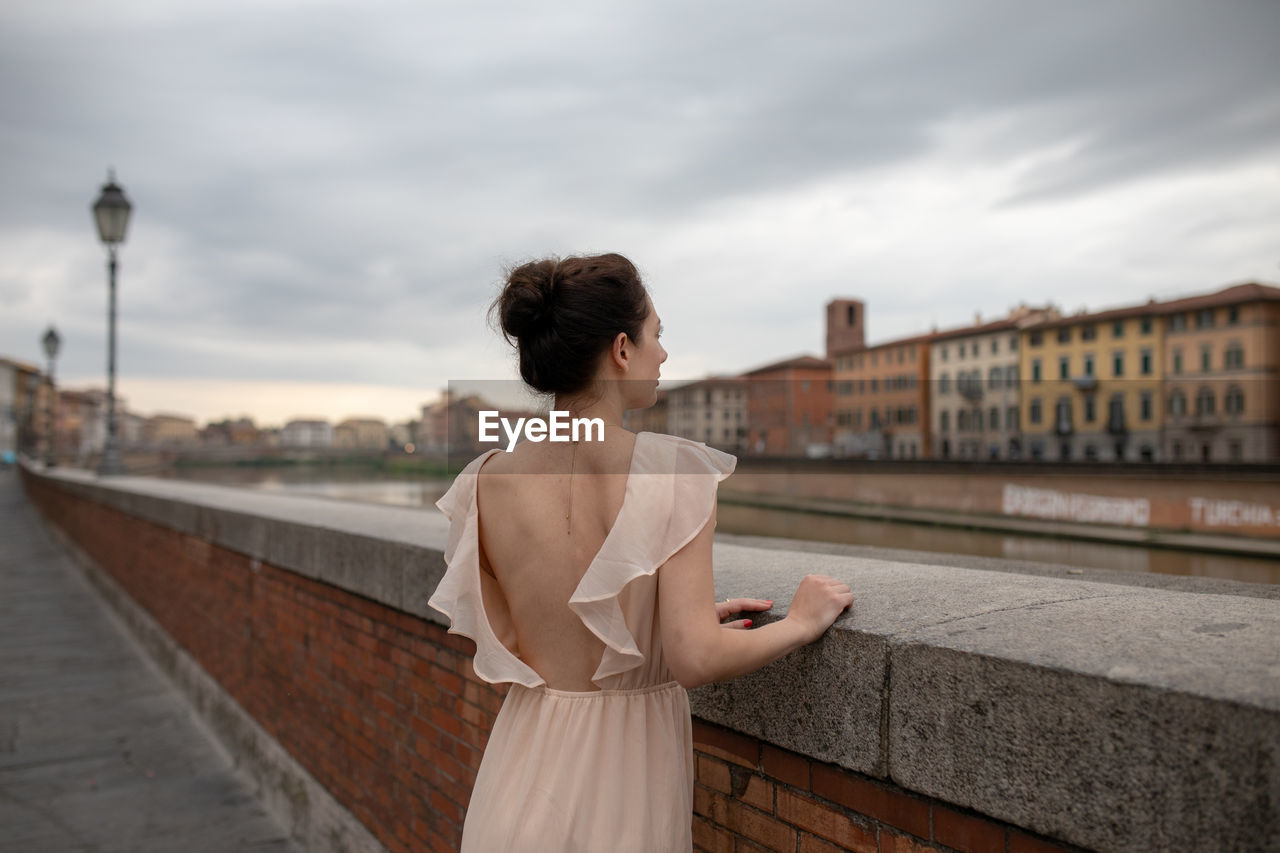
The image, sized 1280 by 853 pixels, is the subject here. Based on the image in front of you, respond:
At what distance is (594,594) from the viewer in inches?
57.2

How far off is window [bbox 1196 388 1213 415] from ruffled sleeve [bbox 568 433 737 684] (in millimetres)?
28526

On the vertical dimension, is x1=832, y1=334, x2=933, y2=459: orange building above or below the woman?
above

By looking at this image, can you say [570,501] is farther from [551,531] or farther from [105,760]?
[105,760]

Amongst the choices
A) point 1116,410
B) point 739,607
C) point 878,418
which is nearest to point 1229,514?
point 878,418

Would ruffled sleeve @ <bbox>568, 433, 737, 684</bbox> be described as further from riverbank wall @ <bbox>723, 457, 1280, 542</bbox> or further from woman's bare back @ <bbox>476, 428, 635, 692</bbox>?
riverbank wall @ <bbox>723, 457, 1280, 542</bbox>

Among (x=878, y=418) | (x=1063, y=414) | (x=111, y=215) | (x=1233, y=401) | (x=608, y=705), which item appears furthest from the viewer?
(x=1063, y=414)

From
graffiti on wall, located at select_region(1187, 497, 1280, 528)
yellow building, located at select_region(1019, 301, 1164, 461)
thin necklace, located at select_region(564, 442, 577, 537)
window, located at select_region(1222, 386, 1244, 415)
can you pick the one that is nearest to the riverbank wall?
graffiti on wall, located at select_region(1187, 497, 1280, 528)

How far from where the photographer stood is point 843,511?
77.4 ft

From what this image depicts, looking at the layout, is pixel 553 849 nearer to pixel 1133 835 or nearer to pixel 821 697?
pixel 821 697

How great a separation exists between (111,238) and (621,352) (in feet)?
44.5

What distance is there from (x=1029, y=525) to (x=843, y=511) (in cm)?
473

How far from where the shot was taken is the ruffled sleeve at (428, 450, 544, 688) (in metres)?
1.65

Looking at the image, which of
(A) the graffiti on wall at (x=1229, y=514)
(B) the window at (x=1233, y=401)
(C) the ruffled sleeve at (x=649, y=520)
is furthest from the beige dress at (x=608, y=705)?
(B) the window at (x=1233, y=401)

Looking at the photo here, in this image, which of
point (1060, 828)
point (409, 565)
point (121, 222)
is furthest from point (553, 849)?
point (121, 222)
